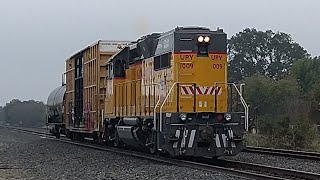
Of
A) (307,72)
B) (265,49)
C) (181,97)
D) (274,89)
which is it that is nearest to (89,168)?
(181,97)

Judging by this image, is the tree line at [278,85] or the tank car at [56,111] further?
the tank car at [56,111]

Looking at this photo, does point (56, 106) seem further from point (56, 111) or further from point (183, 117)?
point (183, 117)

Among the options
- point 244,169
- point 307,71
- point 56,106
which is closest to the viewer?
point 244,169

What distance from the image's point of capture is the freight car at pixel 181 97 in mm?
16141

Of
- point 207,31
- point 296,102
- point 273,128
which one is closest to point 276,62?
point 296,102

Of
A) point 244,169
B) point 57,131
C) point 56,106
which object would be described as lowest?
point 244,169

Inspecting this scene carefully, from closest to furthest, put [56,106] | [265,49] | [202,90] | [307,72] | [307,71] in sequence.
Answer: [202,90] → [56,106] → [307,72] → [307,71] → [265,49]

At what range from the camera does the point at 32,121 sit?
306ft

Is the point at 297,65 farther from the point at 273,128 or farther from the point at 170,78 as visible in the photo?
the point at 170,78

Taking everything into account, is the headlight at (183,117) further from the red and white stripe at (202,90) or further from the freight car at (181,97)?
the red and white stripe at (202,90)

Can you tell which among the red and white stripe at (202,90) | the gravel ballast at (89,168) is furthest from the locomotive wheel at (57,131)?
the red and white stripe at (202,90)

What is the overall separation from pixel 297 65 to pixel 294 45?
12311 mm

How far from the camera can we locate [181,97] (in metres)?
16.8

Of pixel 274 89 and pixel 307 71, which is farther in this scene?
pixel 307 71
